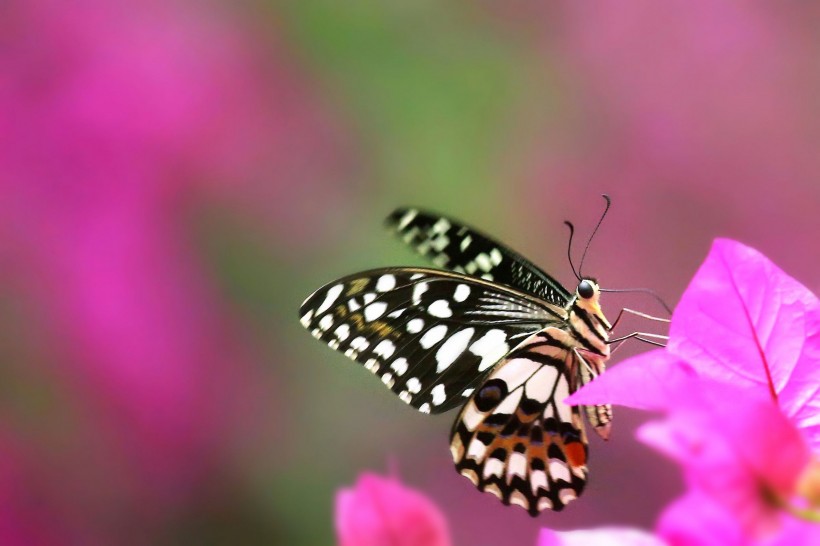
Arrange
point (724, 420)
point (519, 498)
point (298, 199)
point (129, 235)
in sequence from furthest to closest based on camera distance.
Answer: point (298, 199)
point (129, 235)
point (519, 498)
point (724, 420)

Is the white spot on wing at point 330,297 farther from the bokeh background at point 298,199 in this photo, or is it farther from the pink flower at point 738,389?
the bokeh background at point 298,199

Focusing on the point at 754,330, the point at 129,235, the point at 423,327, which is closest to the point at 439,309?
the point at 423,327

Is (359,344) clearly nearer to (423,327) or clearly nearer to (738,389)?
(423,327)

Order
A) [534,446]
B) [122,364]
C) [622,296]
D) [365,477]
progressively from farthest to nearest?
[622,296], [122,364], [534,446], [365,477]

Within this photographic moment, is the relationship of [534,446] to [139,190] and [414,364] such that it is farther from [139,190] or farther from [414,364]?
[139,190]

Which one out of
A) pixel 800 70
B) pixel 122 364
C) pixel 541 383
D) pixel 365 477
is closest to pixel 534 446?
pixel 541 383

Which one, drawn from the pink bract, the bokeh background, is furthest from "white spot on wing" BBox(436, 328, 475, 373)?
the bokeh background

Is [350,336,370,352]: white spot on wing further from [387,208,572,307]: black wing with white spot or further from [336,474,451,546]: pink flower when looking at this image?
[336,474,451,546]: pink flower
